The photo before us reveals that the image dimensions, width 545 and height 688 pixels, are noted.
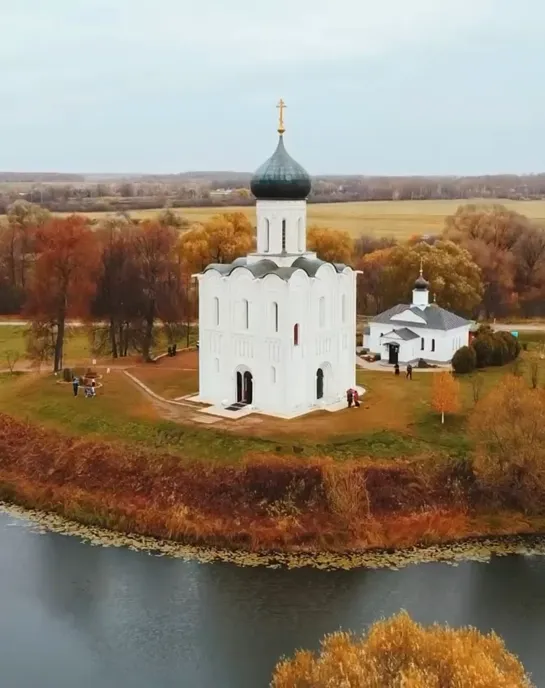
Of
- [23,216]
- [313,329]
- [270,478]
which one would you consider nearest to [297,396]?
[313,329]

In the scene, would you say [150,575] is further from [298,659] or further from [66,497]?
[298,659]

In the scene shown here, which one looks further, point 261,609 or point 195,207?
point 195,207

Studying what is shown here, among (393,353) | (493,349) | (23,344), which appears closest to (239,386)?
(393,353)

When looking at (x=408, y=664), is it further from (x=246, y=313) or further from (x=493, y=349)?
(x=493, y=349)

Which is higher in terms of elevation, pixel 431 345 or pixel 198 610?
pixel 431 345

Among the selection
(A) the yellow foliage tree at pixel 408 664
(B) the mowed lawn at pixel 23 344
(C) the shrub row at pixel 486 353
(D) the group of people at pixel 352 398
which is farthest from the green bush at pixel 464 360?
(A) the yellow foliage tree at pixel 408 664

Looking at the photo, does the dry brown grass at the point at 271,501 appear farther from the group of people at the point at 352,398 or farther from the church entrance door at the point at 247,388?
the group of people at the point at 352,398
